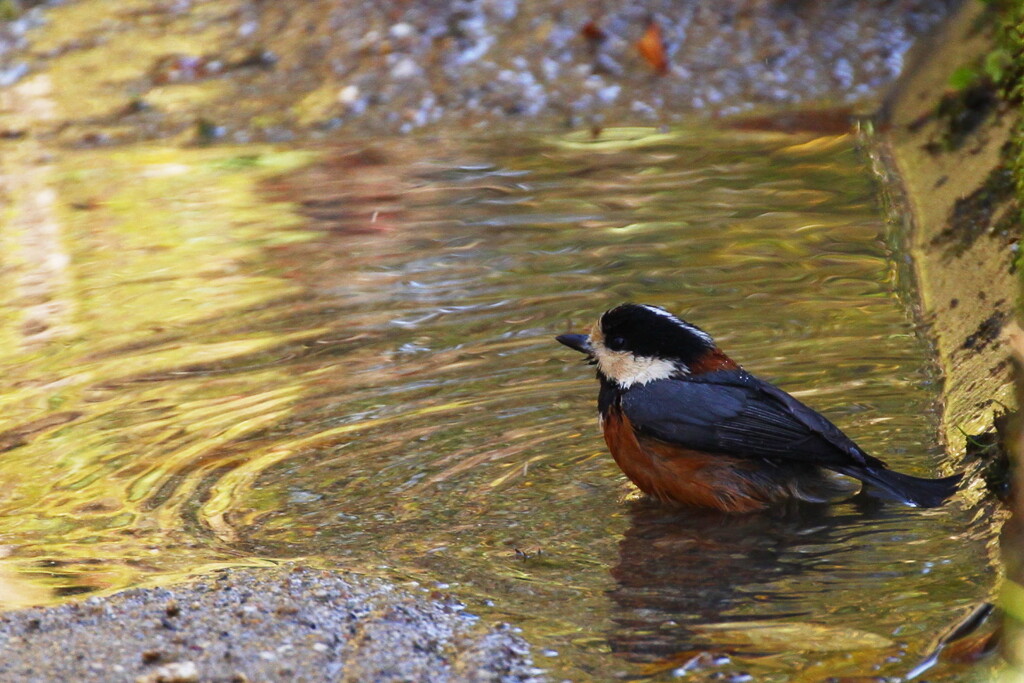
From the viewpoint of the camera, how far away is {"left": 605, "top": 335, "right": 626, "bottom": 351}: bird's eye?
565 cm

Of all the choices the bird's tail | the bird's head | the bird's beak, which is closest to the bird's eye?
the bird's head

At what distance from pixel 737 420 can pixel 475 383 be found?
59.8 inches

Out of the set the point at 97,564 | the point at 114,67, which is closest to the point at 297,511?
the point at 97,564

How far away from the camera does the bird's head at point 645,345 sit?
18.2ft

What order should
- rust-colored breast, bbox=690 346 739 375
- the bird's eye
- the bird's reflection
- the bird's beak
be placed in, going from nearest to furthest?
the bird's reflection → rust-colored breast, bbox=690 346 739 375 → the bird's eye → the bird's beak

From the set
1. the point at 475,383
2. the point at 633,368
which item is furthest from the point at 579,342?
the point at 475,383

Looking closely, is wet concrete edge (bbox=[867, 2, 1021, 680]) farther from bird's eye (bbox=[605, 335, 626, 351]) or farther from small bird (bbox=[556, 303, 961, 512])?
bird's eye (bbox=[605, 335, 626, 351])

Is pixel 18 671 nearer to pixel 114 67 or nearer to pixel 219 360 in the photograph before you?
pixel 219 360

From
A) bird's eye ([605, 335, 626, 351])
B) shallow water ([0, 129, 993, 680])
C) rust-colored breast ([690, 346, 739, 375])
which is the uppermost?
rust-colored breast ([690, 346, 739, 375])

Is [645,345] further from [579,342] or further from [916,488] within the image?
[916,488]

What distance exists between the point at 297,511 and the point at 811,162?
18.3 feet

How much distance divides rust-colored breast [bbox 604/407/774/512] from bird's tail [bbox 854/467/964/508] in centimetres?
46

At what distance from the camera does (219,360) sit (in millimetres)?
6926

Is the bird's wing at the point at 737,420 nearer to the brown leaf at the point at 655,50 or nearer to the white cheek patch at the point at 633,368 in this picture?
the white cheek patch at the point at 633,368
